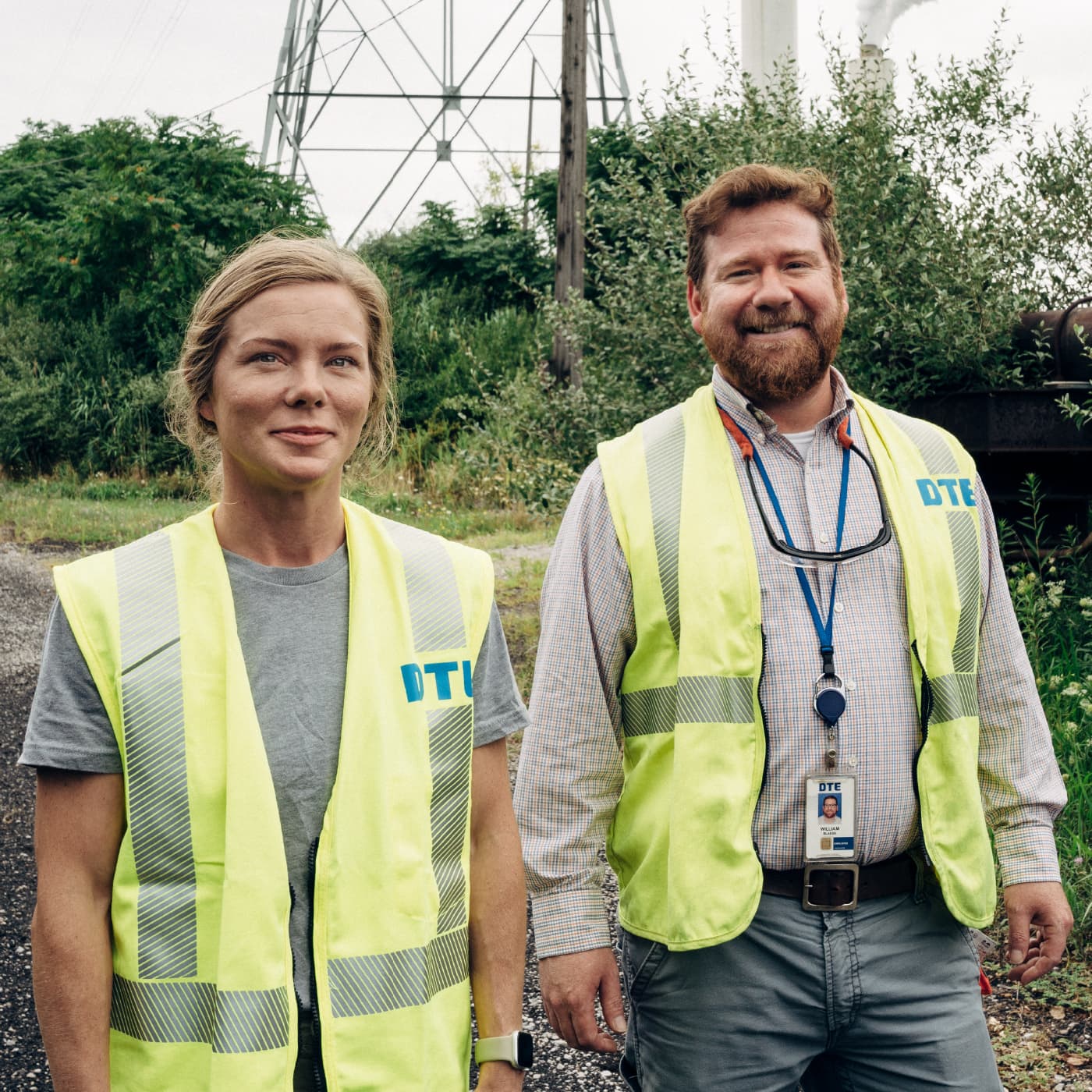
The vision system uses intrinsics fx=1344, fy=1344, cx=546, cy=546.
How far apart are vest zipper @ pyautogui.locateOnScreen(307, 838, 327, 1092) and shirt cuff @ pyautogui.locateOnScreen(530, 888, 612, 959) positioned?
24.3 inches

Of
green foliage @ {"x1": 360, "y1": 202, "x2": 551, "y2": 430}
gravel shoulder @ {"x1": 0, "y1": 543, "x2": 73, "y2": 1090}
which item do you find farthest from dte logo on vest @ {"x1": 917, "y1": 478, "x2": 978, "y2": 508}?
green foliage @ {"x1": 360, "y1": 202, "x2": 551, "y2": 430}

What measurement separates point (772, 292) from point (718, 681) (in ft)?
2.42

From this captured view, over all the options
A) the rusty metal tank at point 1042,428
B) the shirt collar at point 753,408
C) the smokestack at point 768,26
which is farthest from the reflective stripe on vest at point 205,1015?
the smokestack at point 768,26

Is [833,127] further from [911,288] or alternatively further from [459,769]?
[459,769]

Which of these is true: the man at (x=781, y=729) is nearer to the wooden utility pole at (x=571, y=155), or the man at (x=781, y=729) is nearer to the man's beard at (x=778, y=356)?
the man's beard at (x=778, y=356)

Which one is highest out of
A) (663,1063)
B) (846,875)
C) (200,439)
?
(200,439)

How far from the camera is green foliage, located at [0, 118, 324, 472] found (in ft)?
73.3

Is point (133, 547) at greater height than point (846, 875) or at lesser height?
greater

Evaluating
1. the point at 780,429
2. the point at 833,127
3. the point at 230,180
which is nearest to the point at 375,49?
the point at 230,180

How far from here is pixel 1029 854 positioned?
97.6 inches

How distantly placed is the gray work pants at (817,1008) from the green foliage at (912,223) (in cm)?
443

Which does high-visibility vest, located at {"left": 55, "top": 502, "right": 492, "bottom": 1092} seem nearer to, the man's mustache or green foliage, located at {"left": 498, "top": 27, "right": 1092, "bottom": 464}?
the man's mustache

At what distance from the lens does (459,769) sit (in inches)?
78.2

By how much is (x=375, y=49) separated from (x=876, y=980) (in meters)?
30.8
